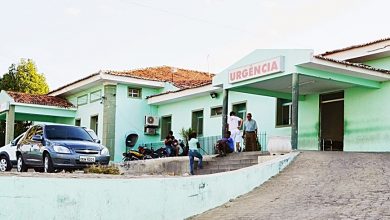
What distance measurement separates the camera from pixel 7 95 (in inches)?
1069

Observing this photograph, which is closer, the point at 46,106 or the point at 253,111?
the point at 253,111

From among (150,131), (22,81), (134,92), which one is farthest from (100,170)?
(22,81)

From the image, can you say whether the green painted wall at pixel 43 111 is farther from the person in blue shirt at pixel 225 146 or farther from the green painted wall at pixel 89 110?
the person in blue shirt at pixel 225 146

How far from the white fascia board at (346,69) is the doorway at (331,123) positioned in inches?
86.2

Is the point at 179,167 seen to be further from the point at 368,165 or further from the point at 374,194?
the point at 374,194

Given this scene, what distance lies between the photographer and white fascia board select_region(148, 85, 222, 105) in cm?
2185

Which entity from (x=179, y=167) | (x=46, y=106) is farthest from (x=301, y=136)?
(x=46, y=106)

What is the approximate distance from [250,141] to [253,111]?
3952mm

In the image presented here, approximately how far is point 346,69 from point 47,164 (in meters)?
8.65

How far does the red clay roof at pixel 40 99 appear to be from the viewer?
27.2 meters

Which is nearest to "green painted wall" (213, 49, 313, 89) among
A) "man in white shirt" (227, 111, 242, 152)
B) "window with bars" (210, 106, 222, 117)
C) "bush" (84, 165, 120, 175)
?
"man in white shirt" (227, 111, 242, 152)

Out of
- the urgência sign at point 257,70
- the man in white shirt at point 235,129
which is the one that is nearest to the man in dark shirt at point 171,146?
the man in white shirt at point 235,129

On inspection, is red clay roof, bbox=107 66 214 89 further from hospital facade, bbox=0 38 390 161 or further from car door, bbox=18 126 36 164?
car door, bbox=18 126 36 164

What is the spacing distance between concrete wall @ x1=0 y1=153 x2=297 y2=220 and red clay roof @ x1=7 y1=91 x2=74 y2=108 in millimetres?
18584
